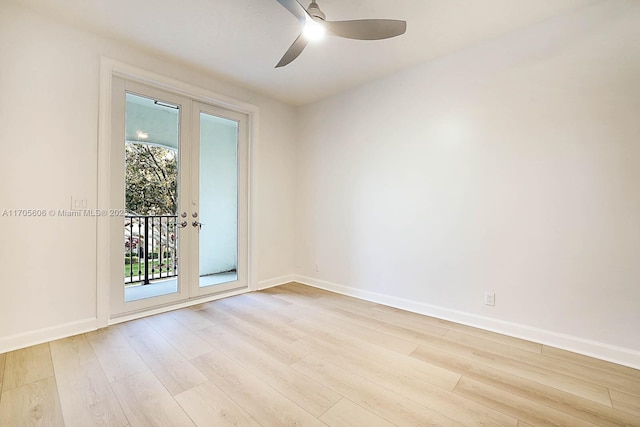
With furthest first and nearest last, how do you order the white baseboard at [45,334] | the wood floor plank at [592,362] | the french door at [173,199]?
the french door at [173,199] < the white baseboard at [45,334] < the wood floor plank at [592,362]

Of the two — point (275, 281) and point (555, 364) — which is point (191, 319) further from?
point (555, 364)

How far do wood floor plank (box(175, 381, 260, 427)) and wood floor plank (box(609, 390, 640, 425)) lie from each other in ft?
6.70

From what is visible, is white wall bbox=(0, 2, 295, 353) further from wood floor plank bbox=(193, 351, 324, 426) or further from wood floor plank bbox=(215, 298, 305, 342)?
wood floor plank bbox=(193, 351, 324, 426)

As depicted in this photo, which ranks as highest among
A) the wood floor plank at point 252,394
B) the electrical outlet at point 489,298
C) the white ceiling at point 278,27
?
the white ceiling at point 278,27

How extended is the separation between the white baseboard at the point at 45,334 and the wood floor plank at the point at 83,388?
0.10 meters

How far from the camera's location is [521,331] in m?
2.44

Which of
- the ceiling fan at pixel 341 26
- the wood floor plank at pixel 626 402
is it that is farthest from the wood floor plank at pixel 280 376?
the ceiling fan at pixel 341 26

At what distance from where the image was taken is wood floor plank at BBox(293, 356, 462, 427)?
1492 mm

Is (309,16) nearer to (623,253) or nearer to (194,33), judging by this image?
(194,33)

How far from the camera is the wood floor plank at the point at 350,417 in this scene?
4.77 ft

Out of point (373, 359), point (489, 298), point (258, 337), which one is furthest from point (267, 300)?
point (489, 298)

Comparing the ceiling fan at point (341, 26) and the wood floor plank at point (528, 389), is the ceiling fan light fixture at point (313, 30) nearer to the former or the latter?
the ceiling fan at point (341, 26)

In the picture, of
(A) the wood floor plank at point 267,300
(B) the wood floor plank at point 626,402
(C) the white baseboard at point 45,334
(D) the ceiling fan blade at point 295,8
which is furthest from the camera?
(A) the wood floor plank at point 267,300

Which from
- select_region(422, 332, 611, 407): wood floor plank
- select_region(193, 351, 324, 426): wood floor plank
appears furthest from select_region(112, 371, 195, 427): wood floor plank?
select_region(422, 332, 611, 407): wood floor plank
